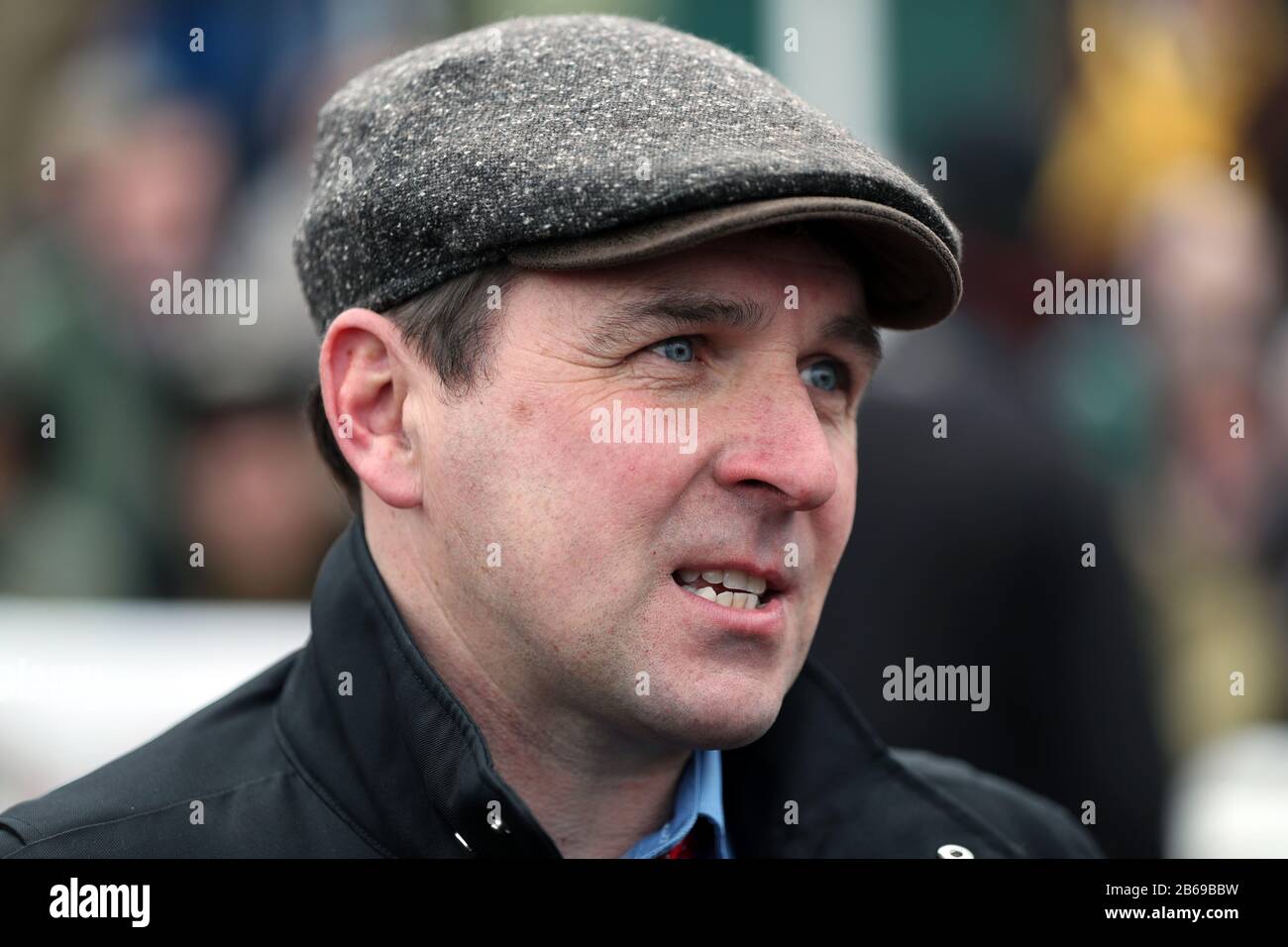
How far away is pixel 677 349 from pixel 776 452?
20cm

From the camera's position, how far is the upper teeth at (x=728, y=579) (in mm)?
2082

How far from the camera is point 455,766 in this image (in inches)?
79.4

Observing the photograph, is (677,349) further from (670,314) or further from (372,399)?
(372,399)

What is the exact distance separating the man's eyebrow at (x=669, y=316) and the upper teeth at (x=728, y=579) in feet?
1.04

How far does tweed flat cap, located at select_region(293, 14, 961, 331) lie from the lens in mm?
1945

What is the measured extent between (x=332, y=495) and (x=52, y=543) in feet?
2.71

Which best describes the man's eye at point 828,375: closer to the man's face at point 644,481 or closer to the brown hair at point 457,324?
the man's face at point 644,481

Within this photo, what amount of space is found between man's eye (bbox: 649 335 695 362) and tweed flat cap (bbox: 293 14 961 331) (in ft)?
0.53

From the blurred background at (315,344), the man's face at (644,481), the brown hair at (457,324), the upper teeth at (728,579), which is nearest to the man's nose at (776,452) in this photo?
the man's face at (644,481)

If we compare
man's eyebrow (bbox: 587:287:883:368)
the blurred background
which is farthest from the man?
the blurred background

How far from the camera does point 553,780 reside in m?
2.20

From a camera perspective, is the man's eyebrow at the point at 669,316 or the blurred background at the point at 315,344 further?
the blurred background at the point at 315,344

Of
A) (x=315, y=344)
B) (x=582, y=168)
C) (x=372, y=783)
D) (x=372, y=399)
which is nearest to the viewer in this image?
(x=582, y=168)

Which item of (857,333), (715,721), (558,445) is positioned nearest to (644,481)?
(558,445)
